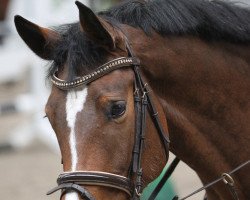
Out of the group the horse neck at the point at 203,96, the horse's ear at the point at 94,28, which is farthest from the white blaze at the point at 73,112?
the horse neck at the point at 203,96

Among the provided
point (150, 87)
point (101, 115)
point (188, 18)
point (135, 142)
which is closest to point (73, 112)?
point (101, 115)

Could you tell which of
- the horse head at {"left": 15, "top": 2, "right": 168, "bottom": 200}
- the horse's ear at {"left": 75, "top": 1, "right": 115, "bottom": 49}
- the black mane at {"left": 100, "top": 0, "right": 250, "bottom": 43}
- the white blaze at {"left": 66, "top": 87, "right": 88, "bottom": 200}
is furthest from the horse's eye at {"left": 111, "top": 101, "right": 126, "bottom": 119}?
the black mane at {"left": 100, "top": 0, "right": 250, "bottom": 43}

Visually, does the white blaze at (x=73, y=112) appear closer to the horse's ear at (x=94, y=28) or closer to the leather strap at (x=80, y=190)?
the leather strap at (x=80, y=190)

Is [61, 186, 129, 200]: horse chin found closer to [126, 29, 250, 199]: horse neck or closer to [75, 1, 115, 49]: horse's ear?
[126, 29, 250, 199]: horse neck

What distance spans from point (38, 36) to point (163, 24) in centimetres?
60

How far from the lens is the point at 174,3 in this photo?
11.4ft

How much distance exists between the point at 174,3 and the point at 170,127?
23.3 inches

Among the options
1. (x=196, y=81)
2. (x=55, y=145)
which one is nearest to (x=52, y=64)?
(x=196, y=81)

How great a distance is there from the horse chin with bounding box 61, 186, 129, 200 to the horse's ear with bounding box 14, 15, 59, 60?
69cm

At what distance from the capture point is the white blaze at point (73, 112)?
10.1 feet

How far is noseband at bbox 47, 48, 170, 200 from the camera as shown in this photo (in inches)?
120

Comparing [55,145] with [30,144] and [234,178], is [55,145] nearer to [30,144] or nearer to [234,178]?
[30,144]

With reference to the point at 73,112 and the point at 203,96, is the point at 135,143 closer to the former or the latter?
the point at 73,112

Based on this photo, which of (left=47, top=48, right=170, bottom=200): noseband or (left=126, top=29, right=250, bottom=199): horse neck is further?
(left=126, top=29, right=250, bottom=199): horse neck
